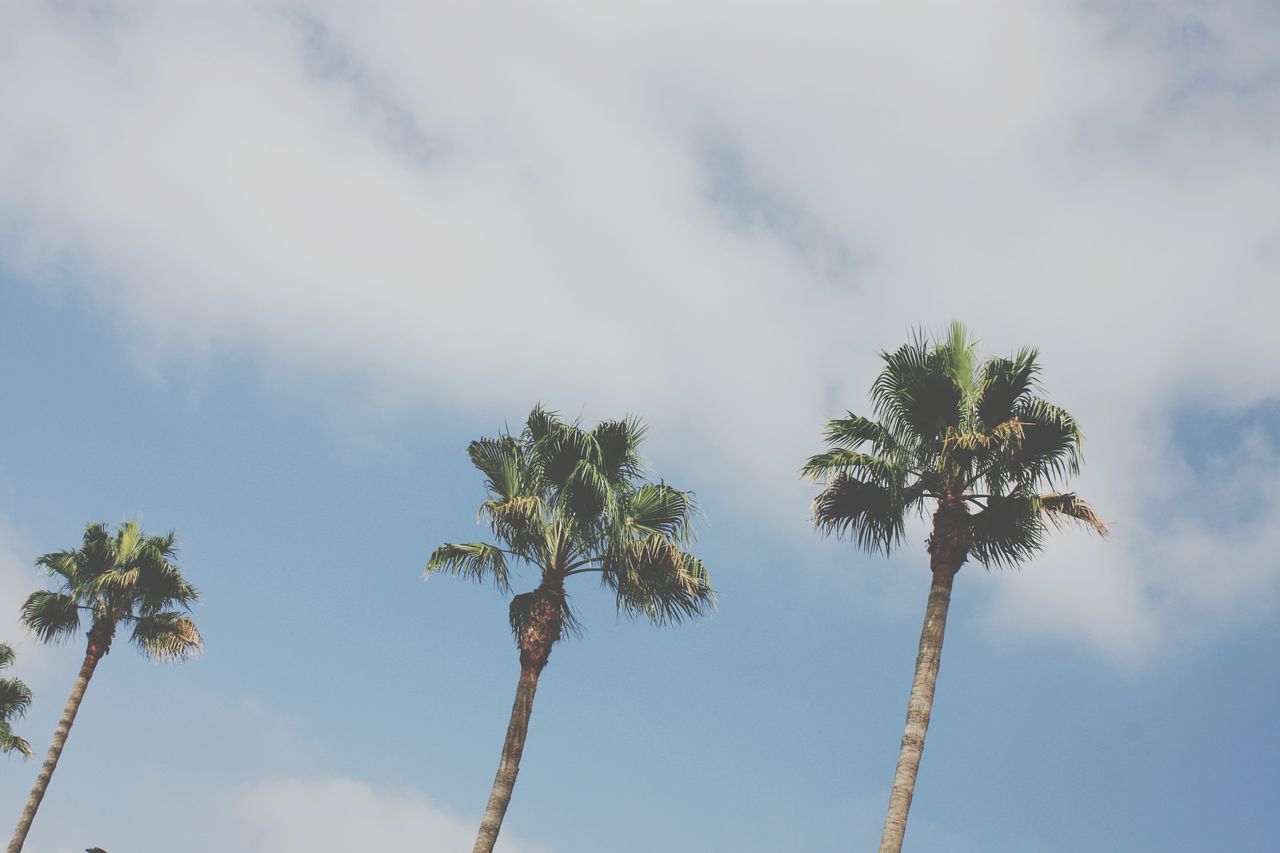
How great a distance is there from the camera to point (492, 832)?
1812 cm

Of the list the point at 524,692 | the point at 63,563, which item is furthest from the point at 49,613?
the point at 524,692

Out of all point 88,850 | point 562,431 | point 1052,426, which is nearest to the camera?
point 1052,426

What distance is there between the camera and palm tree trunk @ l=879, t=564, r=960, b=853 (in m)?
15.5

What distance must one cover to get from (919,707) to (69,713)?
2406 centimetres

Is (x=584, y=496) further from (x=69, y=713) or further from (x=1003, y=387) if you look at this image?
(x=69, y=713)

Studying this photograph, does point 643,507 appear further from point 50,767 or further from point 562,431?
point 50,767

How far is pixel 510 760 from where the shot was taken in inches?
734

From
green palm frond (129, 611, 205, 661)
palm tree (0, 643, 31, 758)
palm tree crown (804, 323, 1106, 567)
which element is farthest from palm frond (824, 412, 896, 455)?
palm tree (0, 643, 31, 758)

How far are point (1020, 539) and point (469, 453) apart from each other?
10.1 meters

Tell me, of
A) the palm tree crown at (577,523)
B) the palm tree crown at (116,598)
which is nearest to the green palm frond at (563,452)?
the palm tree crown at (577,523)

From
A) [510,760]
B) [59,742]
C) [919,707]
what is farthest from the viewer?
[59,742]

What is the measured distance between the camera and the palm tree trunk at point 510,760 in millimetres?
18141

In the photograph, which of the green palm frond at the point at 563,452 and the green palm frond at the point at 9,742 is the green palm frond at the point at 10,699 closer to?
the green palm frond at the point at 9,742

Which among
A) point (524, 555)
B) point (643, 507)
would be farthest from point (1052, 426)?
point (524, 555)
